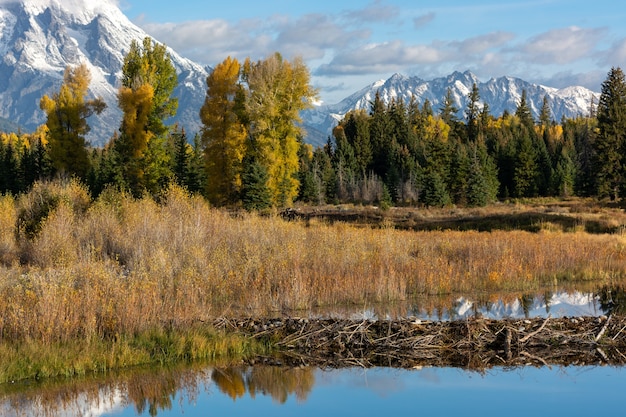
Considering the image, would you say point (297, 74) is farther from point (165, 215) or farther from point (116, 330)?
point (116, 330)

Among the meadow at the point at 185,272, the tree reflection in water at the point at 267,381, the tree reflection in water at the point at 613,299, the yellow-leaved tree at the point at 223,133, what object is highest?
the yellow-leaved tree at the point at 223,133

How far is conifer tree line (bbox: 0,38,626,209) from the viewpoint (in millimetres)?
40844

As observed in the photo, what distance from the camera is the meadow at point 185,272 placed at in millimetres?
11906

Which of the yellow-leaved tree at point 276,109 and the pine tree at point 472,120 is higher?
the pine tree at point 472,120

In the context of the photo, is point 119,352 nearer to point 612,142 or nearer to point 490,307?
point 490,307

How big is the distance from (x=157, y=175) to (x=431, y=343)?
102 ft

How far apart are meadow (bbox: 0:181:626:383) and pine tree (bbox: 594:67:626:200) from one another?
114 ft

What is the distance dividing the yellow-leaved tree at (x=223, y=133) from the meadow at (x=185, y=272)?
13.7m

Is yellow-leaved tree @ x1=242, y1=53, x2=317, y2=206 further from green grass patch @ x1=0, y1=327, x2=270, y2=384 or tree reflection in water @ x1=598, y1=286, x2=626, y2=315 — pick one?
green grass patch @ x1=0, y1=327, x2=270, y2=384

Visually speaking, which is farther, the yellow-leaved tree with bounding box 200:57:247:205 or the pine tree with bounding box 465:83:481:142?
the pine tree with bounding box 465:83:481:142

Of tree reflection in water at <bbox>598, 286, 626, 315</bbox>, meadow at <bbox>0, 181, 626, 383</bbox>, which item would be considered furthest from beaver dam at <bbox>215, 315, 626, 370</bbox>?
tree reflection in water at <bbox>598, 286, 626, 315</bbox>

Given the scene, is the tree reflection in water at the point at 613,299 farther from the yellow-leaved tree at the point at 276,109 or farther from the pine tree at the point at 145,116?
the pine tree at the point at 145,116

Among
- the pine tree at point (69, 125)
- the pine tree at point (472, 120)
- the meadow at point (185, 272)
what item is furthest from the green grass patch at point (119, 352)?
the pine tree at point (472, 120)

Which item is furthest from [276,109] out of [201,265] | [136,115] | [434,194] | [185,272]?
[185,272]
